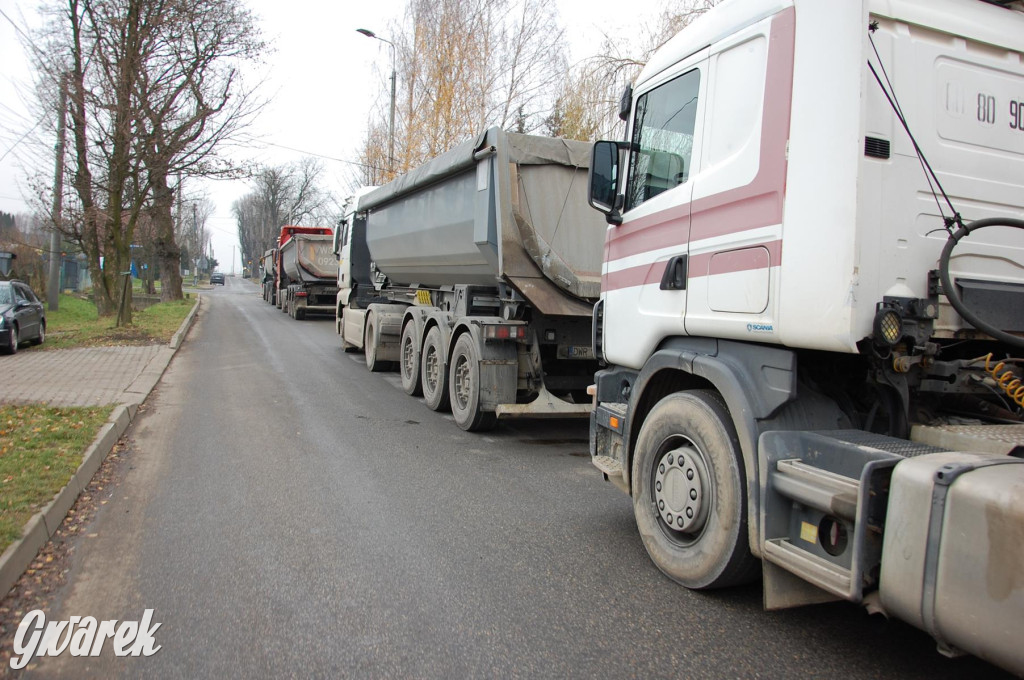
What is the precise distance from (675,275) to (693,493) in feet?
3.82

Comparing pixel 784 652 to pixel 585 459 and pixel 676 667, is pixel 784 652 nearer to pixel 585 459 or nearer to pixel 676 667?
pixel 676 667

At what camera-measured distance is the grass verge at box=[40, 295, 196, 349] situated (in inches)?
595

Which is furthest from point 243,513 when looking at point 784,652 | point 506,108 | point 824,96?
point 506,108

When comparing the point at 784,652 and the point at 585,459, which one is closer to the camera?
the point at 784,652

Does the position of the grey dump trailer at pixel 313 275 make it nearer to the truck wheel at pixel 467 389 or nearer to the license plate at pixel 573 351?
the truck wheel at pixel 467 389

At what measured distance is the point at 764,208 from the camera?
126 inches

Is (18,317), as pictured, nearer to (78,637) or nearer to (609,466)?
(78,637)

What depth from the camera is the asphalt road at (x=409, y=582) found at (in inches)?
119

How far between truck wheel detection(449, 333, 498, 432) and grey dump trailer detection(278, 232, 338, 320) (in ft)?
56.5

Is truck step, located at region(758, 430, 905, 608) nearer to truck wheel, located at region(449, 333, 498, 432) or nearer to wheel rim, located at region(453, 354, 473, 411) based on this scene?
truck wheel, located at region(449, 333, 498, 432)

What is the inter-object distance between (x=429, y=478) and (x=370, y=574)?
80.4 inches

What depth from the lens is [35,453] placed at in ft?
18.7

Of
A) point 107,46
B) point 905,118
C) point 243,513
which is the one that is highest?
point 107,46

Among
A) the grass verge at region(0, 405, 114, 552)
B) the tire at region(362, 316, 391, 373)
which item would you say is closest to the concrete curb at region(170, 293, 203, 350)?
the tire at region(362, 316, 391, 373)
